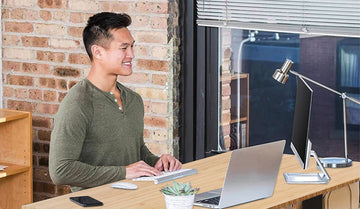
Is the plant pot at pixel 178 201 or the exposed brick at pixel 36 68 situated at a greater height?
the exposed brick at pixel 36 68

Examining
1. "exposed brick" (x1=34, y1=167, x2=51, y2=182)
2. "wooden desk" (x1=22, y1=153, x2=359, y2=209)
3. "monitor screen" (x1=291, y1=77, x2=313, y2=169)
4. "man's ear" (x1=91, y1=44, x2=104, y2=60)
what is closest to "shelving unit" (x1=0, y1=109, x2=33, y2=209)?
"exposed brick" (x1=34, y1=167, x2=51, y2=182)

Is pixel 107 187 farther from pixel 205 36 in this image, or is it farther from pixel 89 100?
pixel 205 36

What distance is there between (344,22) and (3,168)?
2103 mm

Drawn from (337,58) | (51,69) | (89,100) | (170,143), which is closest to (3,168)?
(51,69)

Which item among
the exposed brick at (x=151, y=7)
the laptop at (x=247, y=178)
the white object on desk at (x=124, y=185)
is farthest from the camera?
the exposed brick at (x=151, y=7)

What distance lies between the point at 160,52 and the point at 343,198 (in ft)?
4.68

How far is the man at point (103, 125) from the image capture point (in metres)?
3.48

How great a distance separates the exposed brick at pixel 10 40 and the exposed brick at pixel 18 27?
0.04 metres

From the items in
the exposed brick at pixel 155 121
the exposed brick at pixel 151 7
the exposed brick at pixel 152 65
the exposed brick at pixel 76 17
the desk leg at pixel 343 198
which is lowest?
the desk leg at pixel 343 198

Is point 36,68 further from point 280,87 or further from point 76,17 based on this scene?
point 280,87

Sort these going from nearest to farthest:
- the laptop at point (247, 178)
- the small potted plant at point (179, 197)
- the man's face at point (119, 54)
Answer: the small potted plant at point (179, 197) → the laptop at point (247, 178) → the man's face at point (119, 54)

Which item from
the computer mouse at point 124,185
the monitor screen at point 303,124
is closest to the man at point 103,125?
the computer mouse at point 124,185

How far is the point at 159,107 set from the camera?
4559 millimetres

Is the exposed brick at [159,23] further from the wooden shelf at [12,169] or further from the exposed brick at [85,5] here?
the wooden shelf at [12,169]
